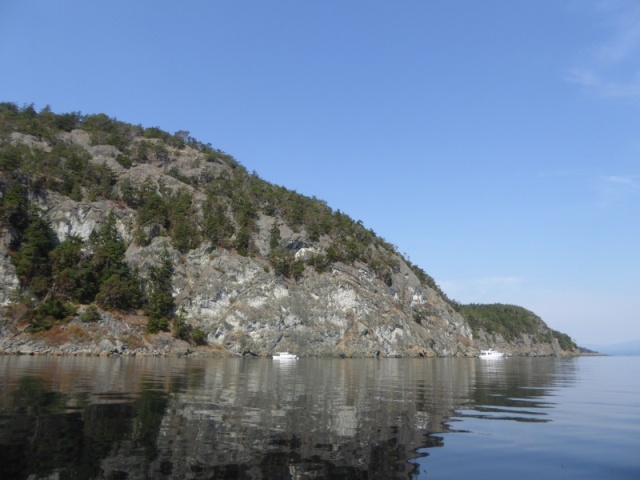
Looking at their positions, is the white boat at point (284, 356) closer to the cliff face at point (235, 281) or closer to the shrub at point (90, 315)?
the cliff face at point (235, 281)

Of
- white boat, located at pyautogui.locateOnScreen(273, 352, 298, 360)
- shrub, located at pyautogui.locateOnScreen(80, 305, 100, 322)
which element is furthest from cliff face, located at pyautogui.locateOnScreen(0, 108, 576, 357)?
white boat, located at pyautogui.locateOnScreen(273, 352, 298, 360)

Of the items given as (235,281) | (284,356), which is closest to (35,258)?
(235,281)

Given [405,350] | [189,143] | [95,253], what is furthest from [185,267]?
[189,143]

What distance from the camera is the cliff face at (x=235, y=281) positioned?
296 feet

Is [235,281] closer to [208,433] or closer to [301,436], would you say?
[208,433]

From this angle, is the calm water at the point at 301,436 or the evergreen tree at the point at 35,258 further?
the evergreen tree at the point at 35,258

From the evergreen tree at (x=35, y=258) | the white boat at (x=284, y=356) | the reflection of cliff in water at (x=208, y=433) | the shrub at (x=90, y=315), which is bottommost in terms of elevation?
the white boat at (x=284, y=356)

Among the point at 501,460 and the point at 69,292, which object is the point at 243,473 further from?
the point at 69,292

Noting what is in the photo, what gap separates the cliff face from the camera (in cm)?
9031

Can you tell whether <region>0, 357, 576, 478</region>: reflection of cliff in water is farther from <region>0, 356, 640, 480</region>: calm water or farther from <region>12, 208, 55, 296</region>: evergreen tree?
<region>12, 208, 55, 296</region>: evergreen tree

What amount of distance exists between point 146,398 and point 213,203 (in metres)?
114

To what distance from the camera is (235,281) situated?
368 ft

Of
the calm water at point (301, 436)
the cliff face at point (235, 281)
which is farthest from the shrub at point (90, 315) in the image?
the calm water at point (301, 436)

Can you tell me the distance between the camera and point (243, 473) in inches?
419
